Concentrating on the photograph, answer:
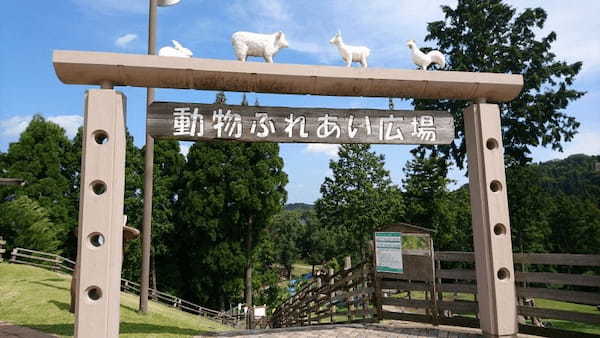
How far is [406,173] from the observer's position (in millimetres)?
28219

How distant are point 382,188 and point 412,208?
7.72 ft

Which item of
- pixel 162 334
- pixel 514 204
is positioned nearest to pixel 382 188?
pixel 514 204

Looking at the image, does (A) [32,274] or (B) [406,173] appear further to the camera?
(B) [406,173]

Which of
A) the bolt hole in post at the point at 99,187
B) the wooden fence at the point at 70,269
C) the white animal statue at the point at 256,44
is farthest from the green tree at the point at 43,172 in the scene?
the white animal statue at the point at 256,44

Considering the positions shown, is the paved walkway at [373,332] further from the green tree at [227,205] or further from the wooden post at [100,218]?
the green tree at [227,205]

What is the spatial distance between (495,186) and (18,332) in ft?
25.5

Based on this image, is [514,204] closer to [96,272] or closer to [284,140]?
[284,140]

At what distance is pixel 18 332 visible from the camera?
6234 mm

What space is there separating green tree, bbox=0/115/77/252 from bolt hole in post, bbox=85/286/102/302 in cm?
1872

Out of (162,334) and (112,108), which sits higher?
(112,108)

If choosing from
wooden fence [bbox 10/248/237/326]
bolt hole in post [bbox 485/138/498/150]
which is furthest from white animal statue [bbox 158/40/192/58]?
wooden fence [bbox 10/248/237/326]

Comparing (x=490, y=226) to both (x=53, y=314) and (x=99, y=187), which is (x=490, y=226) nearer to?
(x=99, y=187)

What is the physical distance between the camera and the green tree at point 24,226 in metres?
18.5

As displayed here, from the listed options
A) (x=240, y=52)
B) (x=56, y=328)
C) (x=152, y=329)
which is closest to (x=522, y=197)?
(x=240, y=52)
